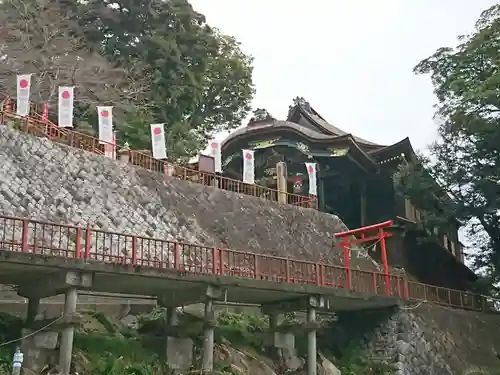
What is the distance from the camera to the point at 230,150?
32.0 metres

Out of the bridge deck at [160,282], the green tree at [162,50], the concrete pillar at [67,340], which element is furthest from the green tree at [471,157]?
the concrete pillar at [67,340]

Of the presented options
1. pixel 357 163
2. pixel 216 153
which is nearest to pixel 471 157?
pixel 357 163

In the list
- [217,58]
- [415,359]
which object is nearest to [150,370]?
[415,359]

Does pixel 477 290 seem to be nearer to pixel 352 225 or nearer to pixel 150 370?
pixel 352 225

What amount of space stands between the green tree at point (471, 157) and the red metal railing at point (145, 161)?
16.0 ft

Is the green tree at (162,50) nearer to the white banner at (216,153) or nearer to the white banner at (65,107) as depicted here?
the white banner at (216,153)

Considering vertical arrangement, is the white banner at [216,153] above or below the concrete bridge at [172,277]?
above

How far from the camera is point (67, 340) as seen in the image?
43.9 feet

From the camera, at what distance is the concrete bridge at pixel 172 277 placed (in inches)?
534

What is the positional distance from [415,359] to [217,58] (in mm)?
22973

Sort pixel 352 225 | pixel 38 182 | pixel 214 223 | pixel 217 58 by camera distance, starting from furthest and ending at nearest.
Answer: pixel 217 58 → pixel 352 225 → pixel 214 223 → pixel 38 182

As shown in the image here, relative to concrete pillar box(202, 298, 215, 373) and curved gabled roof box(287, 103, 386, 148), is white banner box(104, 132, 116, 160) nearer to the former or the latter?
concrete pillar box(202, 298, 215, 373)

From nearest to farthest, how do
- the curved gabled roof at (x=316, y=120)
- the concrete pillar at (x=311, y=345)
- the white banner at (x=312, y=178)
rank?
the concrete pillar at (x=311, y=345)
the white banner at (x=312, y=178)
the curved gabled roof at (x=316, y=120)

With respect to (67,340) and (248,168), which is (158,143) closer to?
(248,168)
